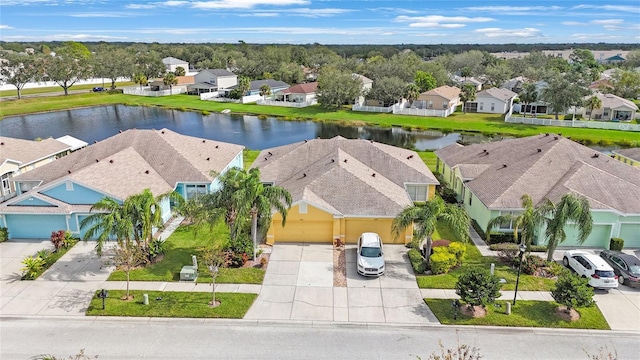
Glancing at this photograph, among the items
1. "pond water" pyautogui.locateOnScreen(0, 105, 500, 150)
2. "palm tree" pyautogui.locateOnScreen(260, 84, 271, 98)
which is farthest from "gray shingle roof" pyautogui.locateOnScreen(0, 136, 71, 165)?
"palm tree" pyautogui.locateOnScreen(260, 84, 271, 98)

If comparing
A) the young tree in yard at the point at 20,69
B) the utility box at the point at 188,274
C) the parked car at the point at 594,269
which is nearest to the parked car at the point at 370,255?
the utility box at the point at 188,274

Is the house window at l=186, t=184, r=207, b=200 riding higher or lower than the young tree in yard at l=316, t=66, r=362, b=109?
lower

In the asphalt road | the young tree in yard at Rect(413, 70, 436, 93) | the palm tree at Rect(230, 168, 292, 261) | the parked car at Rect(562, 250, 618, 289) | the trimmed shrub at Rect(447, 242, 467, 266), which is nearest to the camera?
the asphalt road

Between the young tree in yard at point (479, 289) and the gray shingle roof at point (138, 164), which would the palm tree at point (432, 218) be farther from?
the gray shingle roof at point (138, 164)

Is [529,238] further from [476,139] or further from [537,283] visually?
[476,139]

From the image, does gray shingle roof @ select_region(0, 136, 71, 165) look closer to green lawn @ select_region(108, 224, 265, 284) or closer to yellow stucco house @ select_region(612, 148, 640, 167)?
green lawn @ select_region(108, 224, 265, 284)

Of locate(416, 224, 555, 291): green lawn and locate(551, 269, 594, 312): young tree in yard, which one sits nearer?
locate(551, 269, 594, 312): young tree in yard

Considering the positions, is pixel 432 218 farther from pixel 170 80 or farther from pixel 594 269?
pixel 170 80
